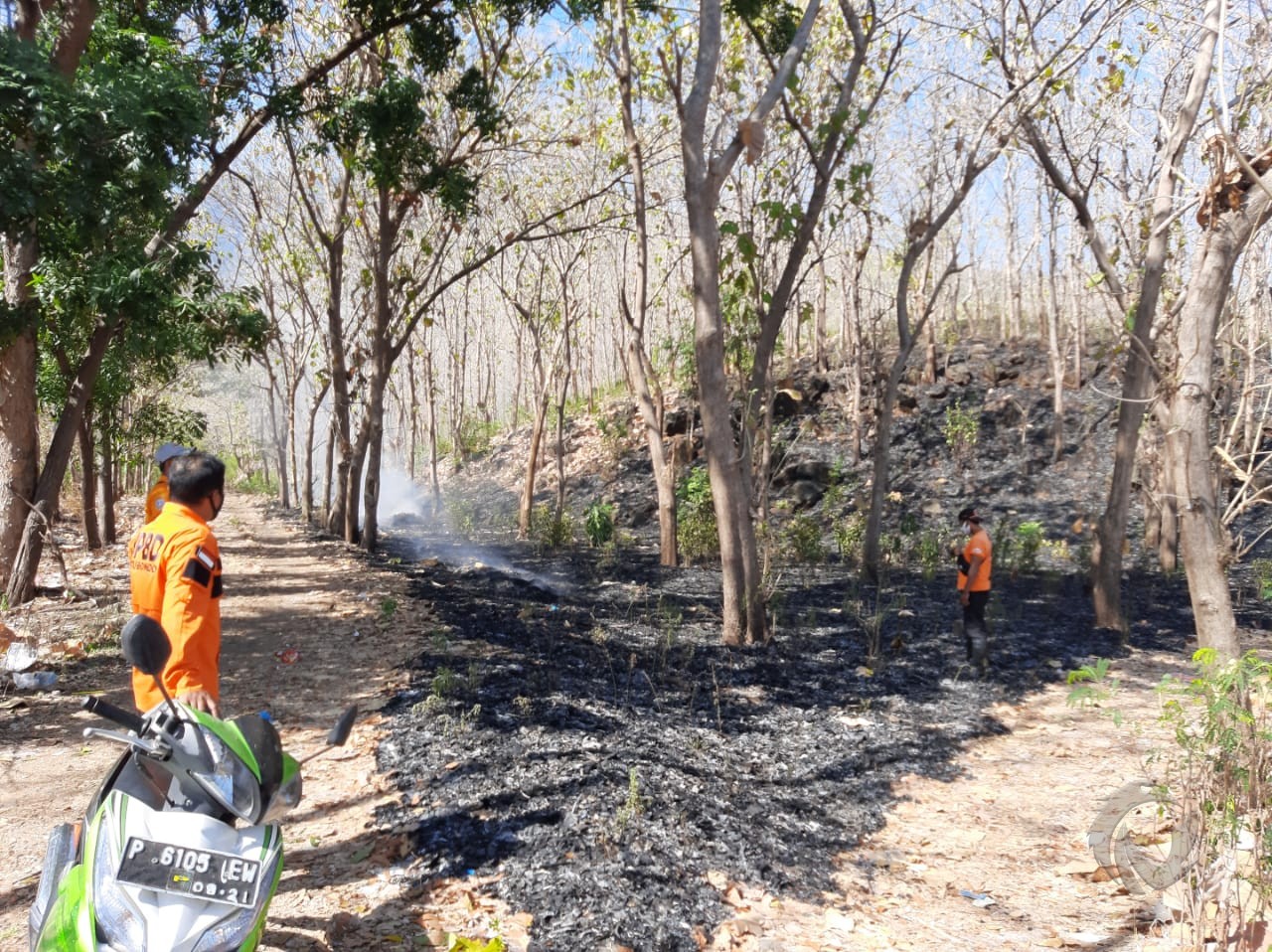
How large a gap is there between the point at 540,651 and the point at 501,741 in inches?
99.4

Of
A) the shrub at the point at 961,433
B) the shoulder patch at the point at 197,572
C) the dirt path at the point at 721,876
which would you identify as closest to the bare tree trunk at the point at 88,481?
the dirt path at the point at 721,876

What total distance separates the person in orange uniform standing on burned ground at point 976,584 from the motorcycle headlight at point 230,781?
23.1 ft

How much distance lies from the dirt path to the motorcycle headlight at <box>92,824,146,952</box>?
1.48 m

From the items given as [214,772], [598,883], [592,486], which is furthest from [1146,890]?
[592,486]

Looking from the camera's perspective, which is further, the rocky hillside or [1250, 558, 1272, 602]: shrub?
the rocky hillside

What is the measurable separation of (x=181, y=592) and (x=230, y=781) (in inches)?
43.0

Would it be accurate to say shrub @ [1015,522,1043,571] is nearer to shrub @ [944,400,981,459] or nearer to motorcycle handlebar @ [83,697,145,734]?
shrub @ [944,400,981,459]

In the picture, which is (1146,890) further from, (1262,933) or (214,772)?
(214,772)

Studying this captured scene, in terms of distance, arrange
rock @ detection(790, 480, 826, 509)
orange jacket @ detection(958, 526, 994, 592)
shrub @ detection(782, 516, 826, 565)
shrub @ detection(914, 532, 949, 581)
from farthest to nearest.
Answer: rock @ detection(790, 480, 826, 509), shrub @ detection(782, 516, 826, 565), shrub @ detection(914, 532, 949, 581), orange jacket @ detection(958, 526, 994, 592)

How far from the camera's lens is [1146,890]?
4223mm

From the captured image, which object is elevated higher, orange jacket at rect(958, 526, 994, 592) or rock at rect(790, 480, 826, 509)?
rock at rect(790, 480, 826, 509)

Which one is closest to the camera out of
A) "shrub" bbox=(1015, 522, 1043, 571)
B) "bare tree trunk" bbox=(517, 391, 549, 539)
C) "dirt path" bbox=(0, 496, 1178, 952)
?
"dirt path" bbox=(0, 496, 1178, 952)

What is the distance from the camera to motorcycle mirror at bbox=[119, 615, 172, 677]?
7.59 ft

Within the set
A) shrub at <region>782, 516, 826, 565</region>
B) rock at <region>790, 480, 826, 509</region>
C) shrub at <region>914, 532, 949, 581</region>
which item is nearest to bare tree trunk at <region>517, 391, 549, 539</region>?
rock at <region>790, 480, 826, 509</region>
